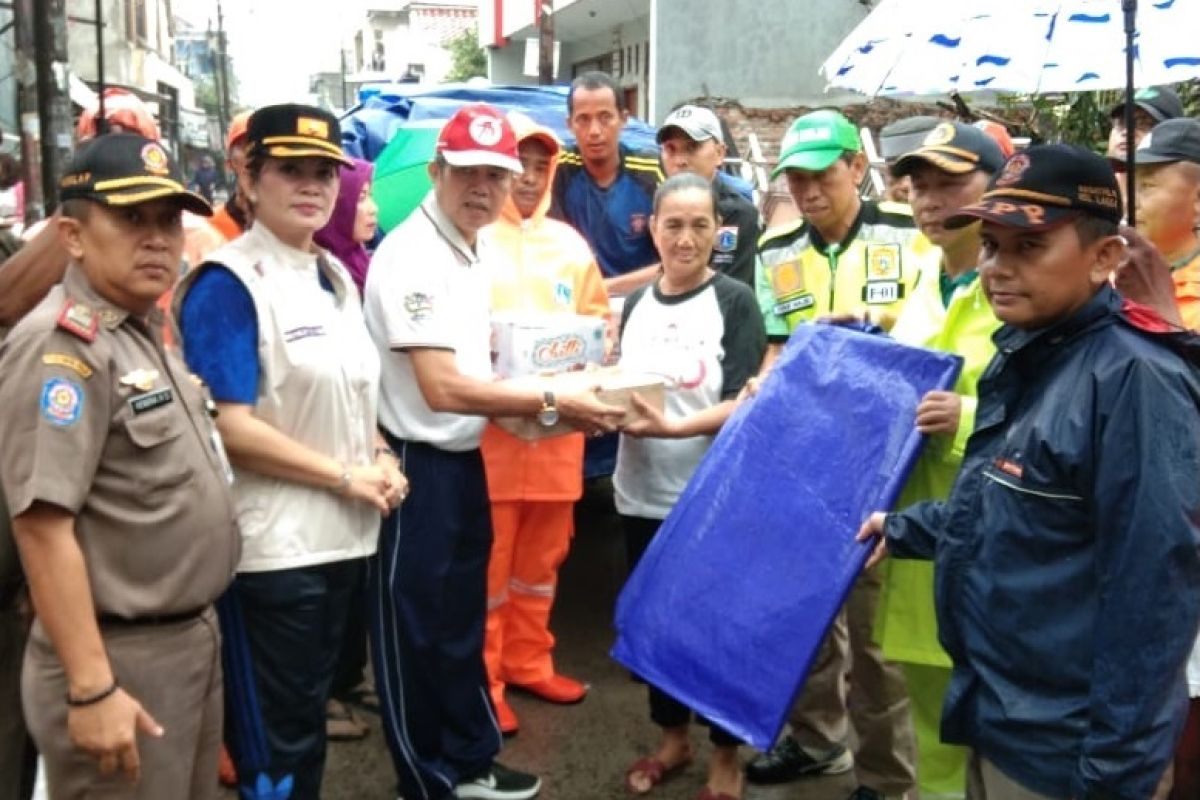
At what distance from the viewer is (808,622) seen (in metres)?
2.82

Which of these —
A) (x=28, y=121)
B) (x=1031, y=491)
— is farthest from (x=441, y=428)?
(x=28, y=121)

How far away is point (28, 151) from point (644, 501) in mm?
7402

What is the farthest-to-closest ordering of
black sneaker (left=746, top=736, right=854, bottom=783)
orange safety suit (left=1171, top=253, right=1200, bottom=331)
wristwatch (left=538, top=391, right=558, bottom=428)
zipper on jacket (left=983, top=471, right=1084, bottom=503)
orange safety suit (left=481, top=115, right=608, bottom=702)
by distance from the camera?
orange safety suit (left=481, top=115, right=608, bottom=702) < black sneaker (left=746, top=736, right=854, bottom=783) < wristwatch (left=538, top=391, right=558, bottom=428) < orange safety suit (left=1171, top=253, right=1200, bottom=331) < zipper on jacket (left=983, top=471, right=1084, bottom=503)

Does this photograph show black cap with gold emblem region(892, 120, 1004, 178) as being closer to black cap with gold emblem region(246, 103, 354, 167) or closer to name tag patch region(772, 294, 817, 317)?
name tag patch region(772, 294, 817, 317)

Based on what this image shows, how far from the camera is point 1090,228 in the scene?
209 cm

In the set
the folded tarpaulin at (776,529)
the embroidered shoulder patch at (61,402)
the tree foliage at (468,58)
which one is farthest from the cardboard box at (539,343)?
the tree foliage at (468,58)

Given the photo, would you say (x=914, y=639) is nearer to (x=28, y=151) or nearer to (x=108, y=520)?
(x=108, y=520)

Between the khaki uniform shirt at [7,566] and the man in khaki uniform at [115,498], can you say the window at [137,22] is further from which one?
the man in khaki uniform at [115,498]

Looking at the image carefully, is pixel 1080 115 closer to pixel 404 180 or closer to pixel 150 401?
pixel 404 180

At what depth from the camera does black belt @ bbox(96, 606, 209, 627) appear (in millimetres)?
2154

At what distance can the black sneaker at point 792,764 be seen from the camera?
377cm

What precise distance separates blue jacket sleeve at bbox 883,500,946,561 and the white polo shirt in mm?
1319

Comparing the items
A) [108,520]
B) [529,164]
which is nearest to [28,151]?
[529,164]

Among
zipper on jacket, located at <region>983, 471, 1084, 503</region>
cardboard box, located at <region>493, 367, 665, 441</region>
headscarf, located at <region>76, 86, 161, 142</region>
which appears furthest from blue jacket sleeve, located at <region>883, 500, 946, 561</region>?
headscarf, located at <region>76, 86, 161, 142</region>
